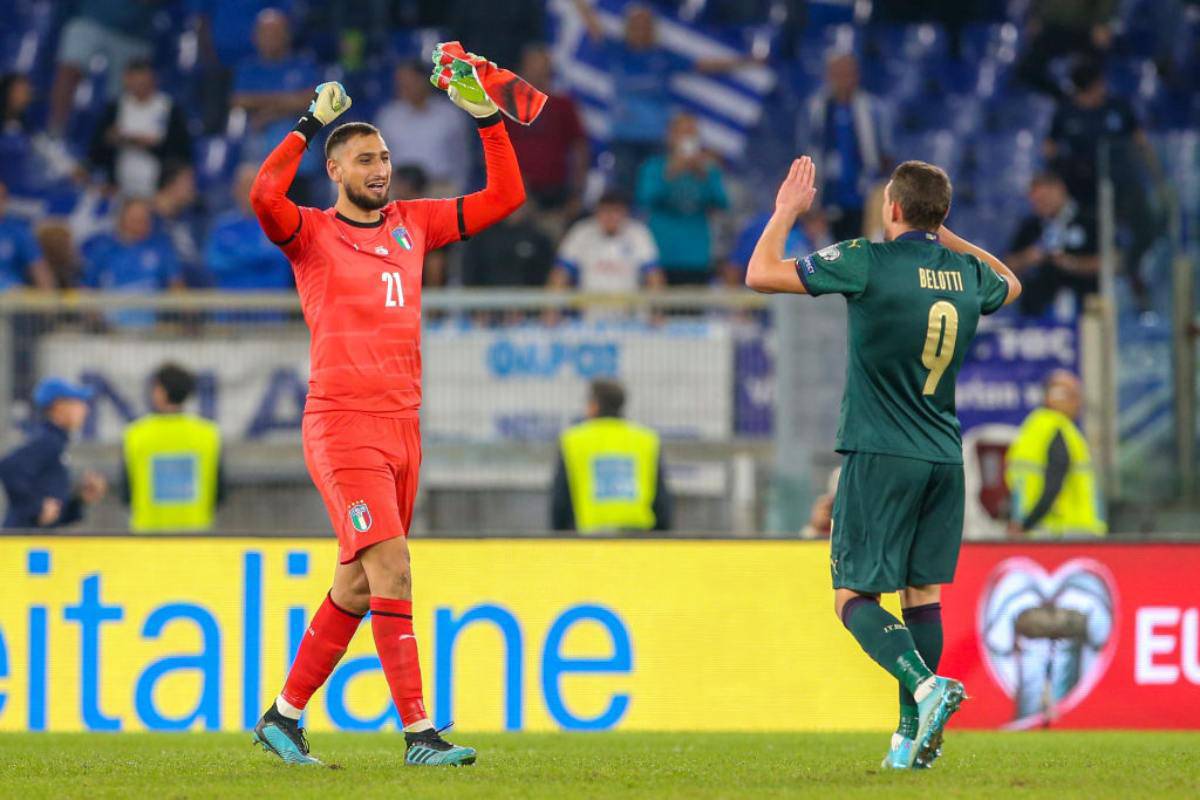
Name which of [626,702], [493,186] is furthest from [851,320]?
[626,702]

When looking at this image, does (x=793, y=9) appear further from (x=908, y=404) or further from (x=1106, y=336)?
(x=908, y=404)

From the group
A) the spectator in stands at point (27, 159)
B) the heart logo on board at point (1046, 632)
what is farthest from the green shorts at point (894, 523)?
the spectator in stands at point (27, 159)

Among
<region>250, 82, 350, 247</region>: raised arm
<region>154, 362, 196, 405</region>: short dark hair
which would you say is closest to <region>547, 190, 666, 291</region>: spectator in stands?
<region>154, 362, 196, 405</region>: short dark hair

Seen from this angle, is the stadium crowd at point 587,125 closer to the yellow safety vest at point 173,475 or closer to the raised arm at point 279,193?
the yellow safety vest at point 173,475

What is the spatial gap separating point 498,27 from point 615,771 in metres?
11.5

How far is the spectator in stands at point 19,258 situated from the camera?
15.2 m

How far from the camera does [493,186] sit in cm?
776

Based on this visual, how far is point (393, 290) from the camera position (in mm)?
7461

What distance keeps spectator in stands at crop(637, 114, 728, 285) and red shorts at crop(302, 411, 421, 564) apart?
25.8ft

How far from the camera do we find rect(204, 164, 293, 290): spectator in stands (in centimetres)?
1523

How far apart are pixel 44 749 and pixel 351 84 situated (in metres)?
10.2

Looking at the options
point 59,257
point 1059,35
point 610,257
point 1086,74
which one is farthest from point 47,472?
point 1059,35

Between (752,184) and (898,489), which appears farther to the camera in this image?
(752,184)

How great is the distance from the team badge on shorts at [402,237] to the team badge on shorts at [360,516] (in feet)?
3.30
